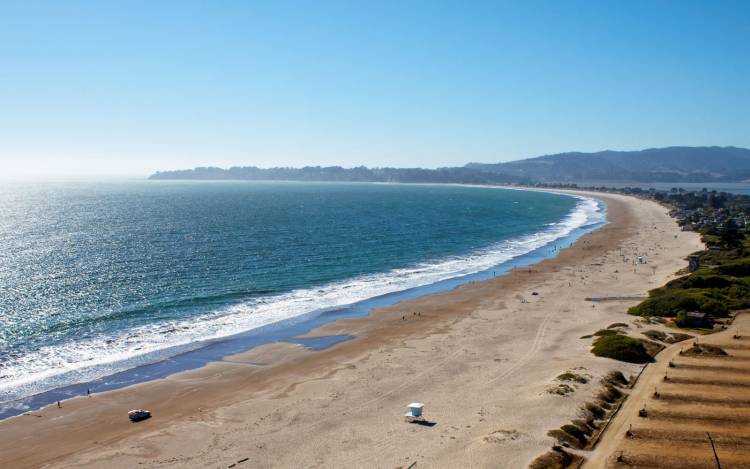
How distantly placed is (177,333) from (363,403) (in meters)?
21.9

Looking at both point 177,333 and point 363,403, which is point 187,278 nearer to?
point 177,333

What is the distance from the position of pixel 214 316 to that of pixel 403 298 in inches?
809

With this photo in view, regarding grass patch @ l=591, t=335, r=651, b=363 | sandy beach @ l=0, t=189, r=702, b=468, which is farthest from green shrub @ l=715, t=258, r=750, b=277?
grass patch @ l=591, t=335, r=651, b=363

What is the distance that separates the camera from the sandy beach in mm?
25922

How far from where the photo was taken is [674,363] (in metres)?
36.4

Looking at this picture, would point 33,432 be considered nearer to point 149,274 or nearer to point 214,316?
point 214,316

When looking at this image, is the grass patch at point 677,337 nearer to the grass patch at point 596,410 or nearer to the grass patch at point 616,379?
the grass patch at point 616,379

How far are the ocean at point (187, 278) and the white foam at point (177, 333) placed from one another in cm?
14

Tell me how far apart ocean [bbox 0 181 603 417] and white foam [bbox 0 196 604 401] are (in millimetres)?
135

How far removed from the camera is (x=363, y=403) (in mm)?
32062

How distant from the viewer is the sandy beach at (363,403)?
25.9m

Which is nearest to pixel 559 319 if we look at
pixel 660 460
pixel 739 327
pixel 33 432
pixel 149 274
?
pixel 739 327

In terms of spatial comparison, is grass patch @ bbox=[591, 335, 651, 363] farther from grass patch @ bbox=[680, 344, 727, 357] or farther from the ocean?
the ocean

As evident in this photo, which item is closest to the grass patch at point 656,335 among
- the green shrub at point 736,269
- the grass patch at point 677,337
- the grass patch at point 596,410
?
the grass patch at point 677,337
